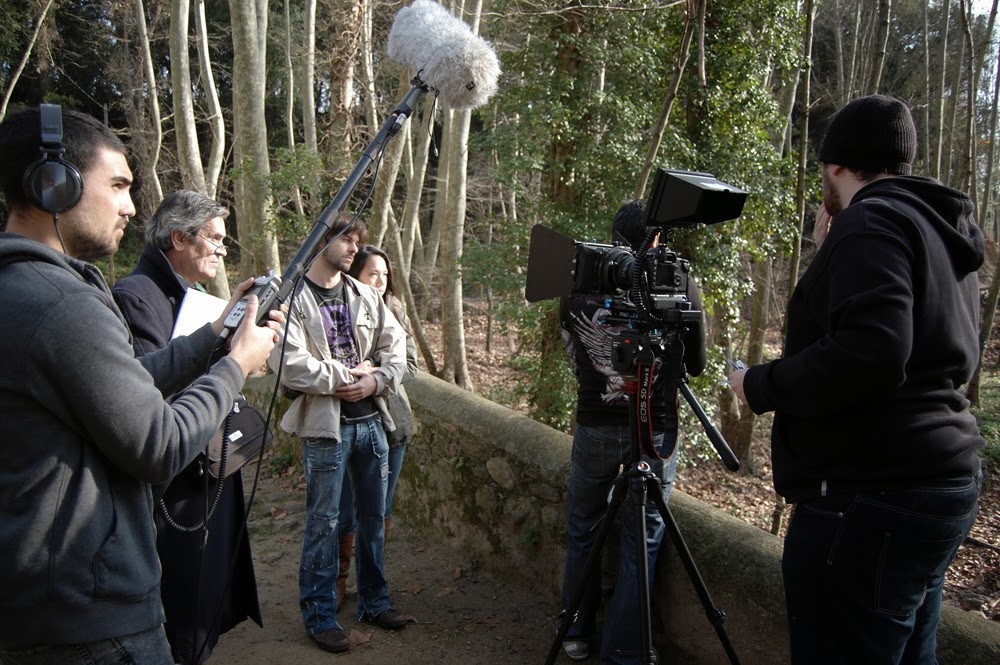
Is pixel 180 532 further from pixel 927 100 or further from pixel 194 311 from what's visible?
pixel 927 100

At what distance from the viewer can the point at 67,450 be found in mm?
1465

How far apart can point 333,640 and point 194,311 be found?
1.76 metres

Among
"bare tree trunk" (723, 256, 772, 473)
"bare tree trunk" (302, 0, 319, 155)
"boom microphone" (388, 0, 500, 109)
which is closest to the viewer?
"boom microphone" (388, 0, 500, 109)

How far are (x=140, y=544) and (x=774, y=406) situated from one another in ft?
5.25

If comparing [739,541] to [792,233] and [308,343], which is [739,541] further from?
[792,233]

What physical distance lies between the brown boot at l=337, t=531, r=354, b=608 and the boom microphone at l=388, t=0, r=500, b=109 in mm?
2443

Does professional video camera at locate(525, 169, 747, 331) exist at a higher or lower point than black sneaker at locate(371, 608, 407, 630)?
higher

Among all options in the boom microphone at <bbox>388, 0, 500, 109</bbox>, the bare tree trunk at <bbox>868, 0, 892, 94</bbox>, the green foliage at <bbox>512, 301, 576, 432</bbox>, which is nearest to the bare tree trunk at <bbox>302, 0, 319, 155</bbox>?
the green foliage at <bbox>512, 301, 576, 432</bbox>

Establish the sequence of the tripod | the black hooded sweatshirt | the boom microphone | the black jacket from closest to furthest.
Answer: the black hooded sweatshirt < the tripod < the boom microphone < the black jacket

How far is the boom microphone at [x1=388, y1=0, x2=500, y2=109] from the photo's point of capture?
228 cm

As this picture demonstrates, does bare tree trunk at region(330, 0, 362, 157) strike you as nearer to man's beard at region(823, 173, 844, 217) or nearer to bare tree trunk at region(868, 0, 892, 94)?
bare tree trunk at region(868, 0, 892, 94)

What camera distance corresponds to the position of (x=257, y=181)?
8508mm

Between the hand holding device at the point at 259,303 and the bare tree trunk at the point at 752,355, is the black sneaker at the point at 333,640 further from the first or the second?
the bare tree trunk at the point at 752,355

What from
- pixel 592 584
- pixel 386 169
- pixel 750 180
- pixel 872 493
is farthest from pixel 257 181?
pixel 872 493
